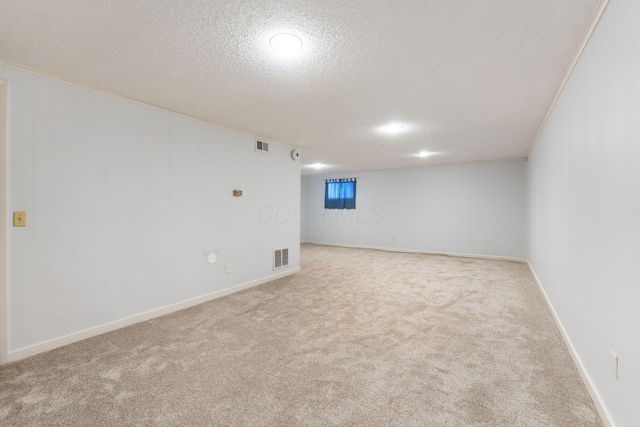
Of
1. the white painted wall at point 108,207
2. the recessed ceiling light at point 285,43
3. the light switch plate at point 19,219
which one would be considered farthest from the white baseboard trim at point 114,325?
the recessed ceiling light at point 285,43

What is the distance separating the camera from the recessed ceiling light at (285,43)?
186cm

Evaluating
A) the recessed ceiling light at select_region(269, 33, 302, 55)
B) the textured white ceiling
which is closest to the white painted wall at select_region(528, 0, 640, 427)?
the textured white ceiling

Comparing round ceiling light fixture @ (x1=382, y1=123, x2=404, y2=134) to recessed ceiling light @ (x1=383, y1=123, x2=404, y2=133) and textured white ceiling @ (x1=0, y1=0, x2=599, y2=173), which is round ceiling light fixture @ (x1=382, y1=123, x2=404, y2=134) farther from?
textured white ceiling @ (x1=0, y1=0, x2=599, y2=173)

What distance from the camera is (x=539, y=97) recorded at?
285 centimetres

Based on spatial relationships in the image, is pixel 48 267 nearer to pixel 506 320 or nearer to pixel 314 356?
pixel 314 356

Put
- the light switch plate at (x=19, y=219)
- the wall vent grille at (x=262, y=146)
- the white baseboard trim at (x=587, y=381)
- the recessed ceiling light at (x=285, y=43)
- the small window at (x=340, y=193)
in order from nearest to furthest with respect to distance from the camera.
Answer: the white baseboard trim at (x=587, y=381) < the recessed ceiling light at (x=285, y=43) < the light switch plate at (x=19, y=219) < the wall vent grille at (x=262, y=146) < the small window at (x=340, y=193)

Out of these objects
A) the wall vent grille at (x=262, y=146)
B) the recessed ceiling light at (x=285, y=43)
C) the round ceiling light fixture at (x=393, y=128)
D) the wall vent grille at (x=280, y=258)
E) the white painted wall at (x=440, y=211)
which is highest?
the recessed ceiling light at (x=285, y=43)

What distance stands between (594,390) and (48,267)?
4.06 meters

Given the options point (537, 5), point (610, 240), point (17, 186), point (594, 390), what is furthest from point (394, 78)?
point (17, 186)

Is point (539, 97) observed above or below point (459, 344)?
above

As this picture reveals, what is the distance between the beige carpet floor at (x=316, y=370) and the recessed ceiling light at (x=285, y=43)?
Result: 2.30 meters

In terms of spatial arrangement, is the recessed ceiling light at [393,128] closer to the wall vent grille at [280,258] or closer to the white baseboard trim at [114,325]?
the wall vent grille at [280,258]

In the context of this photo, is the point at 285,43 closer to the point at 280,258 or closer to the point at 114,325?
the point at 114,325

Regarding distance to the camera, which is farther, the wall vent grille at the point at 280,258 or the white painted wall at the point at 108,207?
the wall vent grille at the point at 280,258
